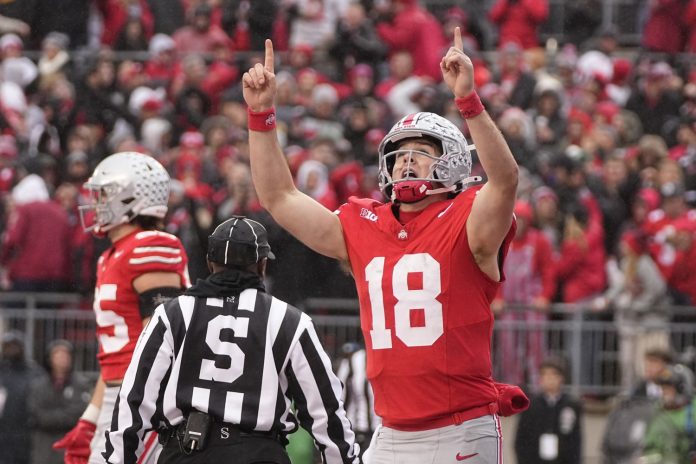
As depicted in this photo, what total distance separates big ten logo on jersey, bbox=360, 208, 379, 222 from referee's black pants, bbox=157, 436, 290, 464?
3.23ft

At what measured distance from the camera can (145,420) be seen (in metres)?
6.58

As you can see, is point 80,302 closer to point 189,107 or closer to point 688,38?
point 189,107

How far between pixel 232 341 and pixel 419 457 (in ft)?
2.94

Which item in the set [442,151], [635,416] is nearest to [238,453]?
[442,151]

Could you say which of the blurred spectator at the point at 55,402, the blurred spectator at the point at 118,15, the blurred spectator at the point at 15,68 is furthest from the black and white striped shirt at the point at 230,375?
the blurred spectator at the point at 118,15

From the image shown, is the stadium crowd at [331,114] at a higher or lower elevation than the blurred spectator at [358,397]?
higher

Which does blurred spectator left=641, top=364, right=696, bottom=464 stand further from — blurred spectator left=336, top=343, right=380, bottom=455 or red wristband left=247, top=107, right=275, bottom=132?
red wristband left=247, top=107, right=275, bottom=132

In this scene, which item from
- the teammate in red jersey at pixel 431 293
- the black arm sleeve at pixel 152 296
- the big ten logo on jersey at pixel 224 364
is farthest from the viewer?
the black arm sleeve at pixel 152 296

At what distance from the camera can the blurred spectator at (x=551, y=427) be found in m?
12.9

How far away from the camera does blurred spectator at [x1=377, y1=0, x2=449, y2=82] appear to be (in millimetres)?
18750

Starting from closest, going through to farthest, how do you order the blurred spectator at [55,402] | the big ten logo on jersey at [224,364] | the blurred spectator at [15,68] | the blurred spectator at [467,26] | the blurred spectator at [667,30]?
the big ten logo on jersey at [224,364]
the blurred spectator at [55,402]
the blurred spectator at [15,68]
the blurred spectator at [467,26]
the blurred spectator at [667,30]

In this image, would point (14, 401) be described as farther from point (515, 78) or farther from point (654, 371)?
point (515, 78)

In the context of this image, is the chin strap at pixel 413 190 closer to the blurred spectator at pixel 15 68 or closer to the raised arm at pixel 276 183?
the raised arm at pixel 276 183

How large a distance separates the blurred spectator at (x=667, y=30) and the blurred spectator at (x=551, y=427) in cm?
A: 762
